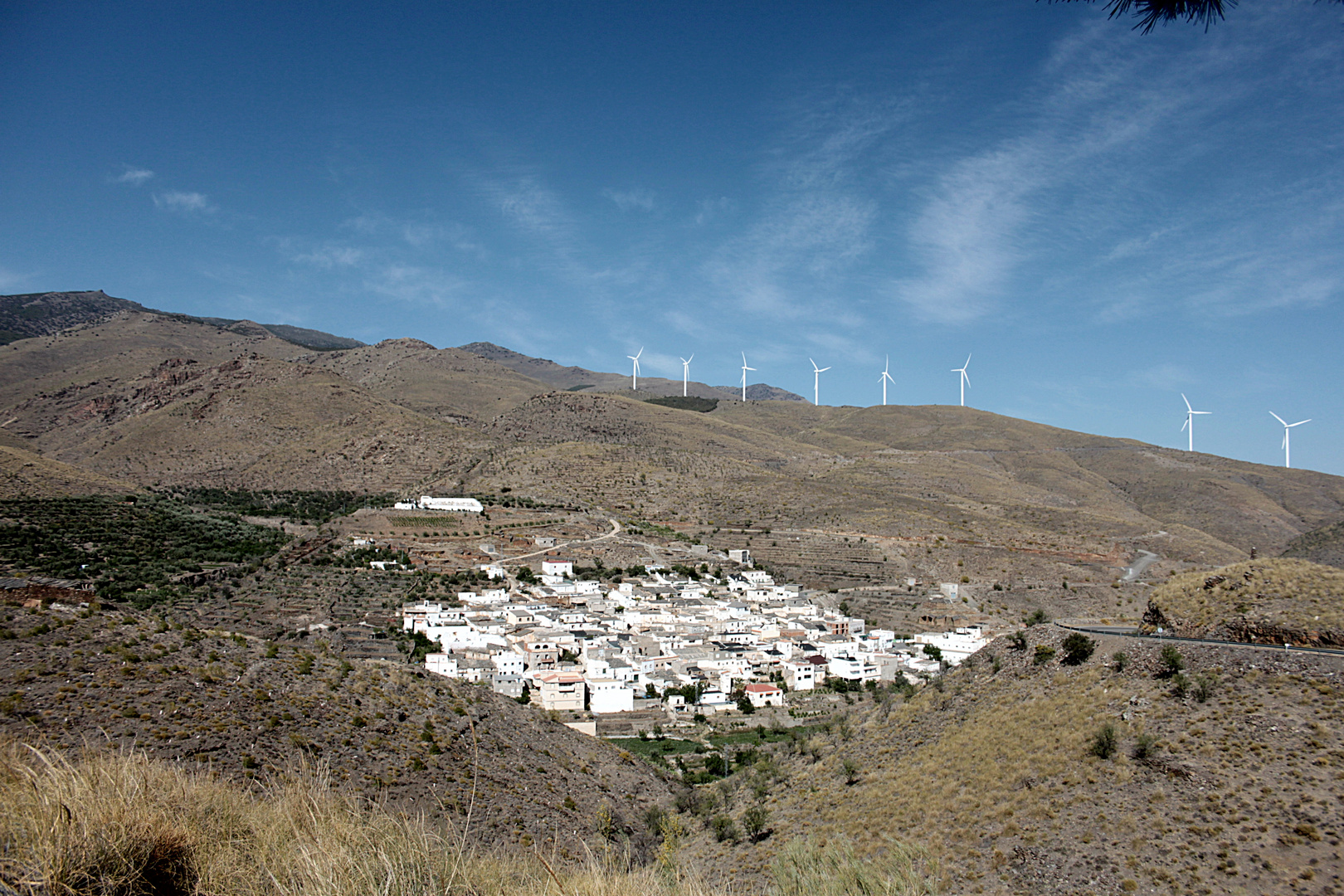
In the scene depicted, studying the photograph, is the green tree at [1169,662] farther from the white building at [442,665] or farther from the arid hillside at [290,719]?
the white building at [442,665]

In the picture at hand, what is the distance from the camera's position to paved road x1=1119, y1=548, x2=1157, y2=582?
193 ft

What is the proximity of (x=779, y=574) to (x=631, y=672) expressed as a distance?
91.1 ft

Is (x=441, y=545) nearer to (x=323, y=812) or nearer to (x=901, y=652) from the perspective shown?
(x=901, y=652)

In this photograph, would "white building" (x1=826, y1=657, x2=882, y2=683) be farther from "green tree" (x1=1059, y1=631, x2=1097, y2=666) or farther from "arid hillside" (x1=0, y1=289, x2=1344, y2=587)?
"green tree" (x1=1059, y1=631, x2=1097, y2=666)

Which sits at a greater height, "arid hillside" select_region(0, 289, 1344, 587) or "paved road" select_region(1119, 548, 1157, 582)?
"arid hillside" select_region(0, 289, 1344, 587)

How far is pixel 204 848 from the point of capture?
382 cm

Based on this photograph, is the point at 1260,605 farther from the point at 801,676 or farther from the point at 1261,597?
the point at 801,676

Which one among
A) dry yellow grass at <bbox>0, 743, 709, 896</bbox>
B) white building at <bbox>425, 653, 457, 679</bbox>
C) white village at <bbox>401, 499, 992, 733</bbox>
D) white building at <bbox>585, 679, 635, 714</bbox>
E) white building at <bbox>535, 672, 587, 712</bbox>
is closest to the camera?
dry yellow grass at <bbox>0, 743, 709, 896</bbox>

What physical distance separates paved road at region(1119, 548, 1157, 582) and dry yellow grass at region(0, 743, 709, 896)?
64.1 metres

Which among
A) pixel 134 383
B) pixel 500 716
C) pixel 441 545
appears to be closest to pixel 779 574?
pixel 441 545

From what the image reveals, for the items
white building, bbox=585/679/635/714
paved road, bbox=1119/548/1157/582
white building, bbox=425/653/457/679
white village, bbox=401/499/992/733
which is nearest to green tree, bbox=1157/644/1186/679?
white village, bbox=401/499/992/733

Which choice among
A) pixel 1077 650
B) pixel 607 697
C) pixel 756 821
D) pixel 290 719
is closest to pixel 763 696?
pixel 607 697

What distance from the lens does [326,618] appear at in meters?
39.3

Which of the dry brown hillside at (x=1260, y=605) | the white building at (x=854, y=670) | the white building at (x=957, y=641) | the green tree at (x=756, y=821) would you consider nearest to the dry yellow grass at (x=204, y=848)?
the green tree at (x=756, y=821)
